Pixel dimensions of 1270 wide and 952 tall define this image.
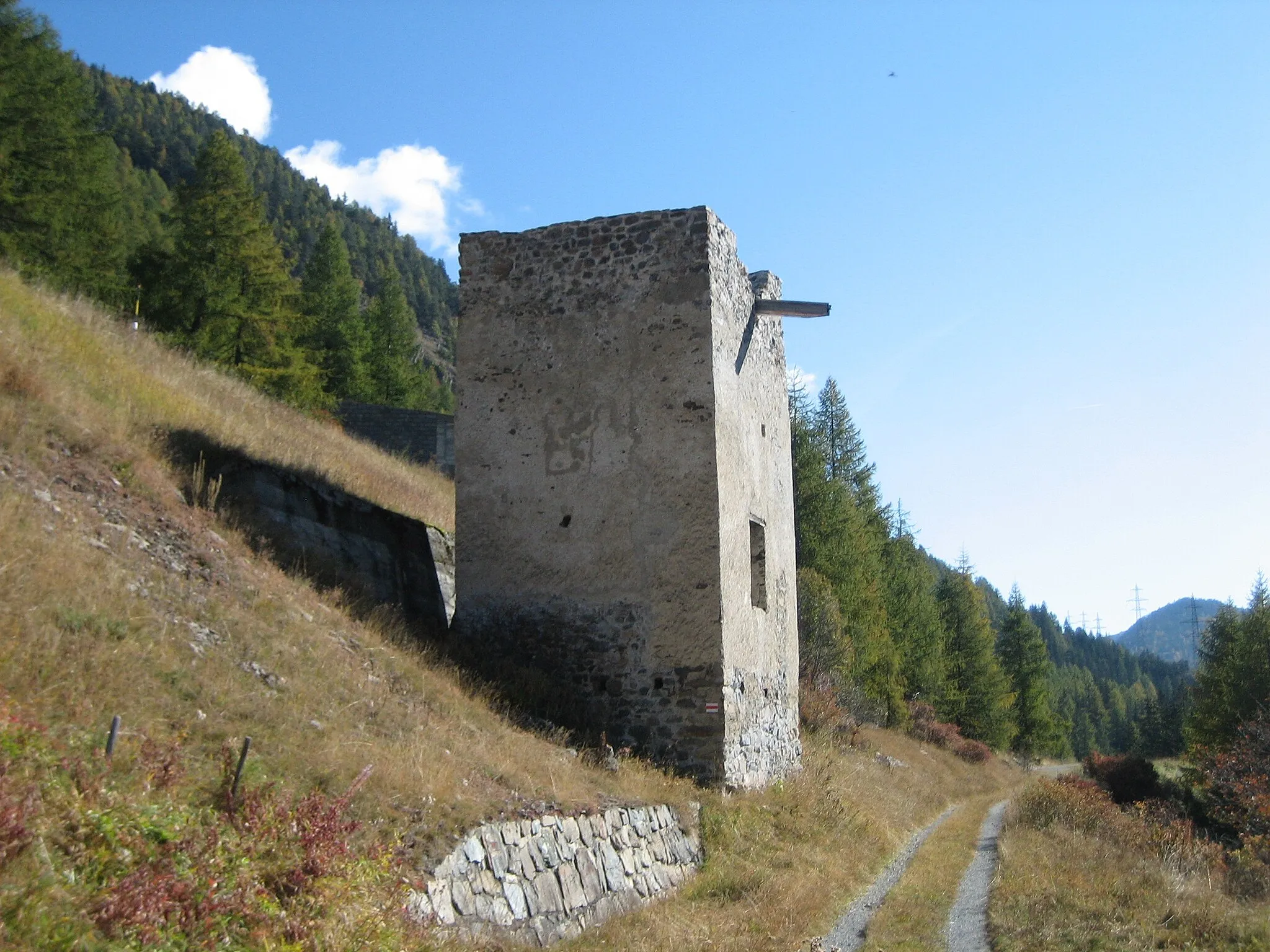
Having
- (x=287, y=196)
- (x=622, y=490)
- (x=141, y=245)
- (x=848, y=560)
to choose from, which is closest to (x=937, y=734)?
(x=848, y=560)

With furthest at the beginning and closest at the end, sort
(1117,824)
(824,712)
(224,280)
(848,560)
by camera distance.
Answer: (848,560) < (224,280) < (824,712) < (1117,824)

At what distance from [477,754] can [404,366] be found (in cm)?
3869

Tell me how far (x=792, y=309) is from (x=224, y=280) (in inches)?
618

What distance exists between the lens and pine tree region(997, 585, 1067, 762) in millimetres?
50438

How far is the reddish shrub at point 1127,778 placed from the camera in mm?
30359

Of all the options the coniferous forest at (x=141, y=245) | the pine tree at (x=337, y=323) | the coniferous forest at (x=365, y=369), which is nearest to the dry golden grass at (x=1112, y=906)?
the coniferous forest at (x=365, y=369)

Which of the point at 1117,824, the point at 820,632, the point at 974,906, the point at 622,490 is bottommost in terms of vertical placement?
the point at 1117,824

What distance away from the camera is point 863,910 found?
34.9 feet

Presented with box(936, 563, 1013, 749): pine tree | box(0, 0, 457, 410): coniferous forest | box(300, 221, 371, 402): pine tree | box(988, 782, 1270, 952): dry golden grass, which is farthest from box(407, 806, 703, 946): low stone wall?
box(936, 563, 1013, 749): pine tree

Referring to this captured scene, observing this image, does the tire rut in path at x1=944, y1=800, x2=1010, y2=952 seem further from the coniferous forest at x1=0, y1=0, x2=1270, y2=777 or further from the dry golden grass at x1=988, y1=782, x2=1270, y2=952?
the coniferous forest at x1=0, y1=0, x2=1270, y2=777

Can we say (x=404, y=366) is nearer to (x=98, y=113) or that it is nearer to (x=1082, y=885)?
(x=98, y=113)

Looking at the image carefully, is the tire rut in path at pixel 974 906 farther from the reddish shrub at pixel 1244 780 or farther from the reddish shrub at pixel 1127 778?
the reddish shrub at pixel 1127 778

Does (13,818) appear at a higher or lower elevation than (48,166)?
lower

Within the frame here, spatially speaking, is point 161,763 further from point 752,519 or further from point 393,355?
point 393,355
